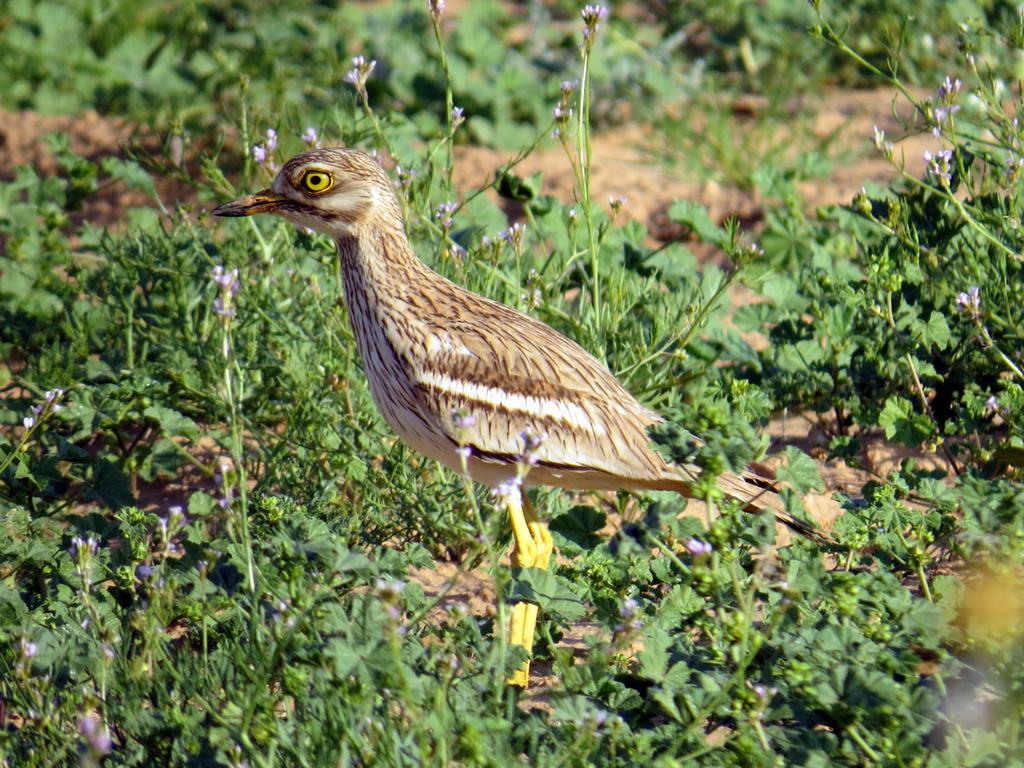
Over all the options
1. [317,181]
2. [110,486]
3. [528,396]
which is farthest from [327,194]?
[110,486]

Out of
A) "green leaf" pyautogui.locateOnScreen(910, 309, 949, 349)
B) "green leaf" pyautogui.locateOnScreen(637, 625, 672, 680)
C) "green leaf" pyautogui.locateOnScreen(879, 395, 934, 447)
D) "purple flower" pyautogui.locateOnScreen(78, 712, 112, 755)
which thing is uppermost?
"green leaf" pyautogui.locateOnScreen(910, 309, 949, 349)

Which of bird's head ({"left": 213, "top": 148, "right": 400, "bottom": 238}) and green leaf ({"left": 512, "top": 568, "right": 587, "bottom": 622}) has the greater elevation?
bird's head ({"left": 213, "top": 148, "right": 400, "bottom": 238})

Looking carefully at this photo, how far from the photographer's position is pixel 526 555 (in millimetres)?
3783

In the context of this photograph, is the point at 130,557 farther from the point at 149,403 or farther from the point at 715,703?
the point at 715,703

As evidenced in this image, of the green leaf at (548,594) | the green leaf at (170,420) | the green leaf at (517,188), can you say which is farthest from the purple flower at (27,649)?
the green leaf at (517,188)

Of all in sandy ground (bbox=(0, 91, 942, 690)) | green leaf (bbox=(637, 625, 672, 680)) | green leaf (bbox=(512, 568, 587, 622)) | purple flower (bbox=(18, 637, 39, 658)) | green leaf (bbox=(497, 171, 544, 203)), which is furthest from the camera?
sandy ground (bbox=(0, 91, 942, 690))

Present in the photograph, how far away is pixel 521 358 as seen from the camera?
3.85 meters

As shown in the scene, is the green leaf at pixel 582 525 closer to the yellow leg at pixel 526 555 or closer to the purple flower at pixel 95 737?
the yellow leg at pixel 526 555

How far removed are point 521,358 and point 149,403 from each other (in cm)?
115

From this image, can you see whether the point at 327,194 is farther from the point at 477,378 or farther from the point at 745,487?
the point at 745,487

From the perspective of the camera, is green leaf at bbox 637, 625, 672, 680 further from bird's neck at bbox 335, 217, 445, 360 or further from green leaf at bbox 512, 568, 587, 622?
bird's neck at bbox 335, 217, 445, 360

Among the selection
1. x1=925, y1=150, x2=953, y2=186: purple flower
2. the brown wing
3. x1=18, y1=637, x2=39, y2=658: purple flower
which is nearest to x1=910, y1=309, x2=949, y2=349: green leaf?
x1=925, y1=150, x2=953, y2=186: purple flower

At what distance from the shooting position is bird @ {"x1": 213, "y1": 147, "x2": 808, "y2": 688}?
3.72 meters

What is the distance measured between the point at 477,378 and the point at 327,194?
2.32 ft
